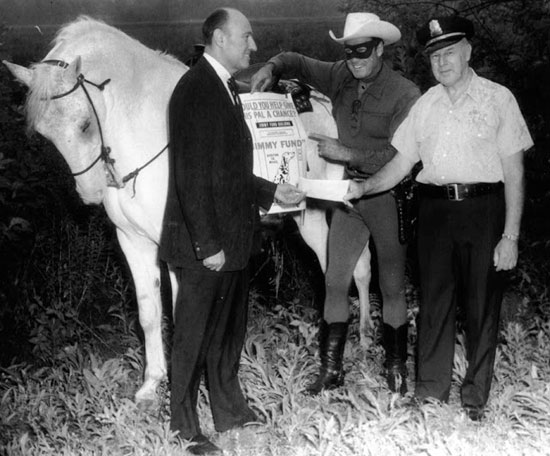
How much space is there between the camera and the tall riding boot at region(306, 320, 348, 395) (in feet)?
16.7

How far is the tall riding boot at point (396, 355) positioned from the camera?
5023 mm

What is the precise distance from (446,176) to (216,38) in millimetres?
1404

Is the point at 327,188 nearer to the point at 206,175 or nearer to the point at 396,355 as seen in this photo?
the point at 206,175

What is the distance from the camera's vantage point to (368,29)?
4.64 m

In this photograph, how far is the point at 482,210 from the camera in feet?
13.9

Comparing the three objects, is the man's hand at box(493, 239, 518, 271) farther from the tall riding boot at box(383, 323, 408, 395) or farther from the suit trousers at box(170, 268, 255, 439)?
the suit trousers at box(170, 268, 255, 439)

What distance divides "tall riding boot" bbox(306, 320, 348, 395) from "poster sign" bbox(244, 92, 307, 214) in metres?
0.81

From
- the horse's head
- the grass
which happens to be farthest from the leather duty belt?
the horse's head

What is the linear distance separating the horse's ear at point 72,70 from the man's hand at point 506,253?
2.50 m

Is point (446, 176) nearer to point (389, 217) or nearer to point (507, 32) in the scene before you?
point (389, 217)

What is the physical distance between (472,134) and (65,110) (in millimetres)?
2231

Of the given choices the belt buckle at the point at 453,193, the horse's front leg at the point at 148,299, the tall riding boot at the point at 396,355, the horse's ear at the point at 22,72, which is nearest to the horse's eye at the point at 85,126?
the horse's ear at the point at 22,72

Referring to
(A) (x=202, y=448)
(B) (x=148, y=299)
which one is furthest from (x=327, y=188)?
(A) (x=202, y=448)

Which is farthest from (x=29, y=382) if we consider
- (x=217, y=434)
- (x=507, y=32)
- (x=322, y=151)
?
(x=507, y=32)
